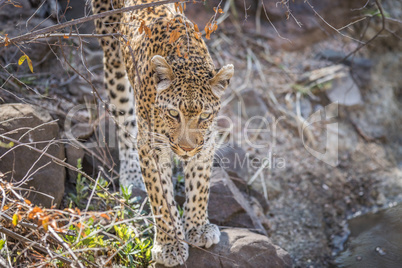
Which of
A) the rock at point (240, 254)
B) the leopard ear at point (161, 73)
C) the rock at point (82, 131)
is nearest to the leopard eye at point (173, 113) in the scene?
the leopard ear at point (161, 73)

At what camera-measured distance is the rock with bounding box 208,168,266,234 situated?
601cm

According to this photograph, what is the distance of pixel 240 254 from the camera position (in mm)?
5281

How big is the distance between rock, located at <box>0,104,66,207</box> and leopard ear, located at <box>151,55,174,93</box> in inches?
56.7

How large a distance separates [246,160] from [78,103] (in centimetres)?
275

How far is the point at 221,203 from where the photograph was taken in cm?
612

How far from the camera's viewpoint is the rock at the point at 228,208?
6.01 metres

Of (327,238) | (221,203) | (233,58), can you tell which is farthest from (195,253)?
(233,58)

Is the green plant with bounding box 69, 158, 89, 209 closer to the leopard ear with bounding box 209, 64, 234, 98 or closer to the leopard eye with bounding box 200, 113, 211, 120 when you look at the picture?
the leopard eye with bounding box 200, 113, 211, 120

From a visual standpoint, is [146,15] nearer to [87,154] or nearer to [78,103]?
[87,154]

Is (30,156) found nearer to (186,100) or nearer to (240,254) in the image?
(186,100)

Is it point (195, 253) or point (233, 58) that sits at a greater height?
point (233, 58)

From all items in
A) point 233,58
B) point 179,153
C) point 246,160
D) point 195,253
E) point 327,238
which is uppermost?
point 233,58

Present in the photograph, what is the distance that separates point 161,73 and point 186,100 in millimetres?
360

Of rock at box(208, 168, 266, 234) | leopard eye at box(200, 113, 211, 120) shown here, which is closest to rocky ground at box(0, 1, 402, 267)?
rock at box(208, 168, 266, 234)
